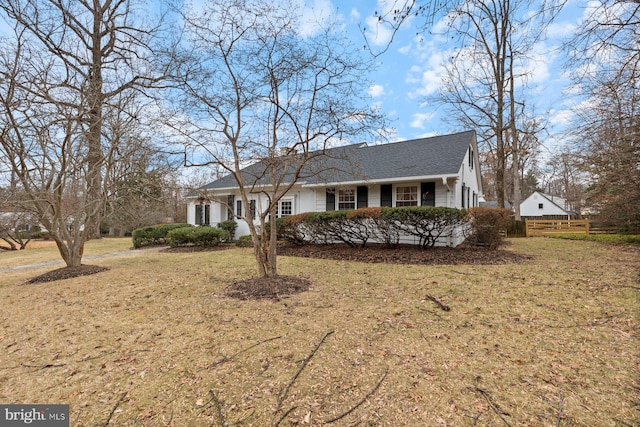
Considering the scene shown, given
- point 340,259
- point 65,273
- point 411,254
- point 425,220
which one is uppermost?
point 425,220

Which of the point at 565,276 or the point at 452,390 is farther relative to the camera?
the point at 565,276

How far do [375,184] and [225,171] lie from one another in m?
7.08

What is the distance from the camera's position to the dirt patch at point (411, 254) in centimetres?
755

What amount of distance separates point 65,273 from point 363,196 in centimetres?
1012

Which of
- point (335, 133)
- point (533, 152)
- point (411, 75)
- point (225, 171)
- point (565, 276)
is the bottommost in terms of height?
point (565, 276)

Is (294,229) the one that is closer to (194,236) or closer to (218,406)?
(194,236)

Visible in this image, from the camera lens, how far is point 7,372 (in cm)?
287

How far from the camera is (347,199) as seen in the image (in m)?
12.1

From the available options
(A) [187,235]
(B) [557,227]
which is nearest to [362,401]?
(A) [187,235]

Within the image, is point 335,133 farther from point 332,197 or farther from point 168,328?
point 332,197

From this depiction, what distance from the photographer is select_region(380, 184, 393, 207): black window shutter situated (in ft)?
36.3

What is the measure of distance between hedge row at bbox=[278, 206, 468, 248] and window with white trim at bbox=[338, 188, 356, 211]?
2.11m

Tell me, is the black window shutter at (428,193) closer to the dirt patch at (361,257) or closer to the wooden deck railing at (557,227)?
the dirt patch at (361,257)

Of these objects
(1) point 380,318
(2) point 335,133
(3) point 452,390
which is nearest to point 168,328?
(1) point 380,318
